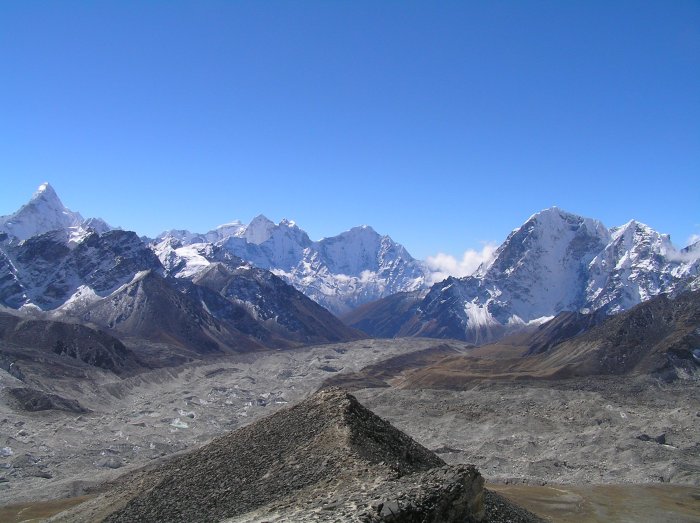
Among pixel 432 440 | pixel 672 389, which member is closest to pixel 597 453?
pixel 432 440

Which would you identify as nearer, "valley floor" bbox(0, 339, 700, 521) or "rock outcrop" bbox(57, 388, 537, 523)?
"rock outcrop" bbox(57, 388, 537, 523)

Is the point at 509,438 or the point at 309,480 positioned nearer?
the point at 309,480

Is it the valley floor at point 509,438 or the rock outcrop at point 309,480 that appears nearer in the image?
the rock outcrop at point 309,480

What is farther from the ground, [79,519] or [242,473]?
[242,473]

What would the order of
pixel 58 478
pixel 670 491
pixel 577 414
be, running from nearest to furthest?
pixel 670 491 → pixel 58 478 → pixel 577 414

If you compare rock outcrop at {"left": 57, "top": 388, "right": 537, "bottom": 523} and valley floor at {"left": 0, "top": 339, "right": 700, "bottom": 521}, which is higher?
rock outcrop at {"left": 57, "top": 388, "right": 537, "bottom": 523}

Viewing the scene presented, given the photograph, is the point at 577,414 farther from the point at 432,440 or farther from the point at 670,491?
the point at 670,491

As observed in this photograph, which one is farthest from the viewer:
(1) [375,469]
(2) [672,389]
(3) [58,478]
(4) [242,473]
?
(2) [672,389]

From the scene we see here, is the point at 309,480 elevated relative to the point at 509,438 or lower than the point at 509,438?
elevated
